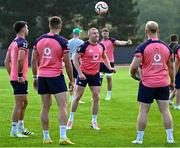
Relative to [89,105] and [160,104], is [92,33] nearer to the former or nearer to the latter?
[160,104]

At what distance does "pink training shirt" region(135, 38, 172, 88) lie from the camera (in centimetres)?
1141

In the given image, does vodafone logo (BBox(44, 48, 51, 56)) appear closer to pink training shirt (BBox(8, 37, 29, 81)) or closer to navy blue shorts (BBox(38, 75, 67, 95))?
navy blue shorts (BBox(38, 75, 67, 95))

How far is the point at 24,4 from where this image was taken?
69.6 metres

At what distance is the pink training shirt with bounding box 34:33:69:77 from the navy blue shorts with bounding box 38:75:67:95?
0.26 ft

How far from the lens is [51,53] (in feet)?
37.8

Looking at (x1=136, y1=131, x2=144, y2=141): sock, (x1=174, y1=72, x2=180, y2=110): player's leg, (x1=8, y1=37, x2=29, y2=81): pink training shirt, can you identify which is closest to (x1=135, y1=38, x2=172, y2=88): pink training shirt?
(x1=136, y1=131, x2=144, y2=141): sock

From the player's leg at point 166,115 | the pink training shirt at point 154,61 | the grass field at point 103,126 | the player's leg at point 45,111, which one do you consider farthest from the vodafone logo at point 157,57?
the player's leg at point 45,111

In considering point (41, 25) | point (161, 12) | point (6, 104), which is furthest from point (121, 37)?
point (6, 104)

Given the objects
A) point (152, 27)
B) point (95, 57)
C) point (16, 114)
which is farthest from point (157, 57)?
point (16, 114)

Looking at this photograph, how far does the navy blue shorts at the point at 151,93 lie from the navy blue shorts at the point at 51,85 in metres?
1.48

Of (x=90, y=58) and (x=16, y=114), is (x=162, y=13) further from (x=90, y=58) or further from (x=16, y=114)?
(x=16, y=114)

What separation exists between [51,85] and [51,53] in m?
0.60

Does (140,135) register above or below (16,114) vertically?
below

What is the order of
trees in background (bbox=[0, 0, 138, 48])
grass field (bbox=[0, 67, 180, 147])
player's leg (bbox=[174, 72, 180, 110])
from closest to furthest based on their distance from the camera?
grass field (bbox=[0, 67, 180, 147]) → player's leg (bbox=[174, 72, 180, 110]) → trees in background (bbox=[0, 0, 138, 48])
